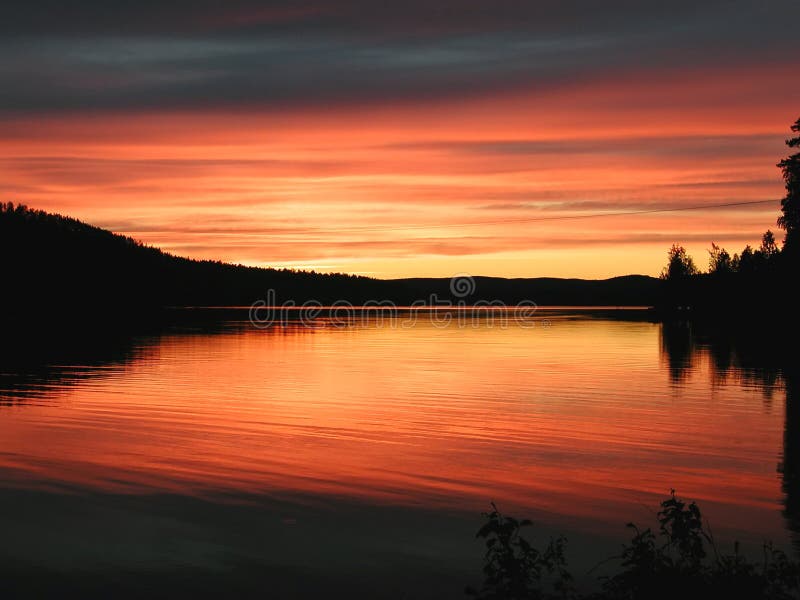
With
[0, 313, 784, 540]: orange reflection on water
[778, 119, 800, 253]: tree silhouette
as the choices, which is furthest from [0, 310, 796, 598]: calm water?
[778, 119, 800, 253]: tree silhouette

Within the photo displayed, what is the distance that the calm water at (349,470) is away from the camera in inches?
515

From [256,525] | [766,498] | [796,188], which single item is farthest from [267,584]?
[796,188]

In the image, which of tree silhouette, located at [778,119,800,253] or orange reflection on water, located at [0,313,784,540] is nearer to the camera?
orange reflection on water, located at [0,313,784,540]

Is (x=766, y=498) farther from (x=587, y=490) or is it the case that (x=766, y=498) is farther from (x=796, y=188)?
(x=796, y=188)

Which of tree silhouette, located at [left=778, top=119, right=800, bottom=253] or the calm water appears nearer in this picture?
the calm water

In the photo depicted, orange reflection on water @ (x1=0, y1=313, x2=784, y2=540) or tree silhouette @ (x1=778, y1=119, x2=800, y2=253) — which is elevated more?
tree silhouette @ (x1=778, y1=119, x2=800, y2=253)

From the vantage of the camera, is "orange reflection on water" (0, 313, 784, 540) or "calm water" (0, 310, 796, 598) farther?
"orange reflection on water" (0, 313, 784, 540)

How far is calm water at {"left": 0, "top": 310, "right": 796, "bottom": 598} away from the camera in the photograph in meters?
13.1

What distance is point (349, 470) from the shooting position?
1912cm

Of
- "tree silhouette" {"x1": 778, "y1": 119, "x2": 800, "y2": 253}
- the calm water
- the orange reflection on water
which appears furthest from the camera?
"tree silhouette" {"x1": 778, "y1": 119, "x2": 800, "y2": 253}

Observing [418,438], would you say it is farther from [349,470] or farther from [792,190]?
[792,190]

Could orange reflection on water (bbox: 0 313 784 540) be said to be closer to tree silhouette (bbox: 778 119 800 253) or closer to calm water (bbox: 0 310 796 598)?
calm water (bbox: 0 310 796 598)

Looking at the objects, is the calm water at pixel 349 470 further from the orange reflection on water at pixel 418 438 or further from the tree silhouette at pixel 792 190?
the tree silhouette at pixel 792 190

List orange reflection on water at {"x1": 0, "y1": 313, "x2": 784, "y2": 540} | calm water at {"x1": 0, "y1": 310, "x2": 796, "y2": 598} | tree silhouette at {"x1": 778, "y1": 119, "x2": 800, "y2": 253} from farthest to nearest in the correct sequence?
1. tree silhouette at {"x1": 778, "y1": 119, "x2": 800, "y2": 253}
2. orange reflection on water at {"x1": 0, "y1": 313, "x2": 784, "y2": 540}
3. calm water at {"x1": 0, "y1": 310, "x2": 796, "y2": 598}
